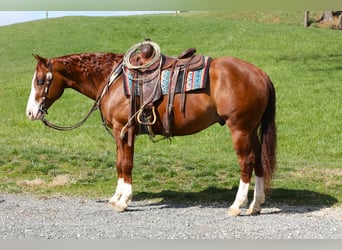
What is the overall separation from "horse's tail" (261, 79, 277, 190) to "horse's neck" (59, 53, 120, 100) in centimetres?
216

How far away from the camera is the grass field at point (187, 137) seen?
8.73m

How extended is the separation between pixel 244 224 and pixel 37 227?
229 cm

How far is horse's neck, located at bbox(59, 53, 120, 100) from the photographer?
24.4 ft

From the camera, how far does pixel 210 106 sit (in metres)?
6.86

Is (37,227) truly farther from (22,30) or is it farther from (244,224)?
(22,30)

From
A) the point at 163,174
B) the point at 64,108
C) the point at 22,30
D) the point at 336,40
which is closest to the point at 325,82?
the point at 336,40

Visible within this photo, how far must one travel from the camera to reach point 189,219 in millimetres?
6488

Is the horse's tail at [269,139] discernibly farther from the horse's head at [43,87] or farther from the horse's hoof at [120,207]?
the horse's head at [43,87]

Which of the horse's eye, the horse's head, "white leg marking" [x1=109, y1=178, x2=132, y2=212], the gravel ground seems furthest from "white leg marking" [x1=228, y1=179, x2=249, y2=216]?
the horse's eye

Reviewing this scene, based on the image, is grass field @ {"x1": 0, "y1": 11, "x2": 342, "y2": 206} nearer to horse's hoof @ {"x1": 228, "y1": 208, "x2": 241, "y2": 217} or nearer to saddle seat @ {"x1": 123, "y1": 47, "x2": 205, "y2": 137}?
horse's hoof @ {"x1": 228, "y1": 208, "x2": 241, "y2": 217}

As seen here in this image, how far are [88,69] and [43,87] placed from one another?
643 mm

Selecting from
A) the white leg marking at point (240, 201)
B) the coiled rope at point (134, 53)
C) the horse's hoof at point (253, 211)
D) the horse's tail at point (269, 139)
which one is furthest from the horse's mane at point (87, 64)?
the horse's hoof at point (253, 211)

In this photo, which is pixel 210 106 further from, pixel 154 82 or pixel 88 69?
pixel 88 69

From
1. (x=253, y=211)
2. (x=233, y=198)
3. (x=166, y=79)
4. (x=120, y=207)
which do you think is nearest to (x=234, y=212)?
(x=253, y=211)
